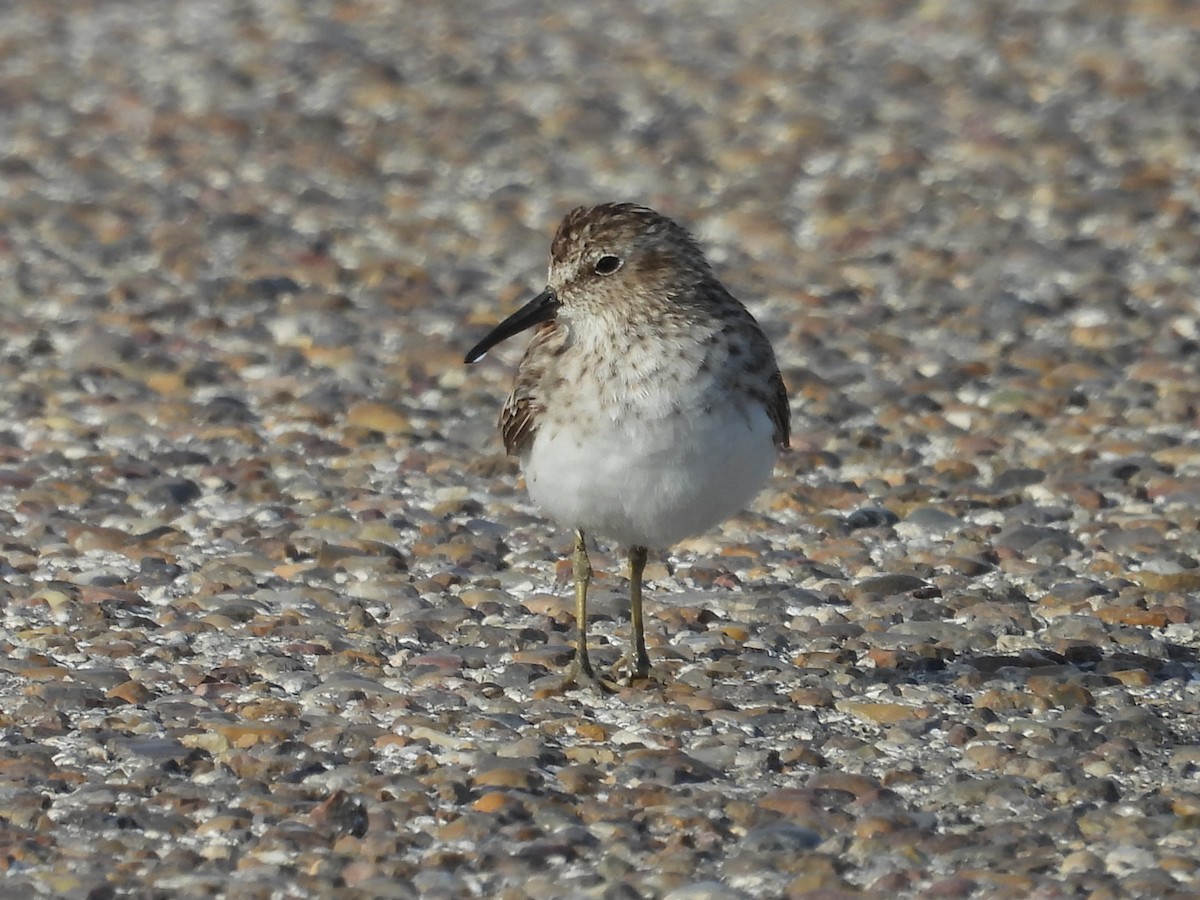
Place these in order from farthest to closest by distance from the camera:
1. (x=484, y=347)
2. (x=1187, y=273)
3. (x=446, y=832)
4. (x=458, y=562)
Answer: (x=1187, y=273) → (x=458, y=562) → (x=484, y=347) → (x=446, y=832)

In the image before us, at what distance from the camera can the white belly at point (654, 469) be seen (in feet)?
22.6

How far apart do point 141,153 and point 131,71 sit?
4.99ft

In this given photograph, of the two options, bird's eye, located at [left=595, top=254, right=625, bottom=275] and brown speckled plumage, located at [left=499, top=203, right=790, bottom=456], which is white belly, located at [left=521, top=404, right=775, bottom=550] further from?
bird's eye, located at [left=595, top=254, right=625, bottom=275]

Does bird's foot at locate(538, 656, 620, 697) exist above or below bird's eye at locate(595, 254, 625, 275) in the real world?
below

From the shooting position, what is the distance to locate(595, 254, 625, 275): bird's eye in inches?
293

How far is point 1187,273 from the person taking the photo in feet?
38.4

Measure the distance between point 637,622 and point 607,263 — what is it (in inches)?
50.7

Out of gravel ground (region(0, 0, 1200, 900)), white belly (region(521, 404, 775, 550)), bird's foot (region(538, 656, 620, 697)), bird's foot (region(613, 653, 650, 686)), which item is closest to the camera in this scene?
gravel ground (region(0, 0, 1200, 900))

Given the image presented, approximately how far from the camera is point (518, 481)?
9.45 m

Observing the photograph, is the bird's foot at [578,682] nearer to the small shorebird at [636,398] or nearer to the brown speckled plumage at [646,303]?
the small shorebird at [636,398]

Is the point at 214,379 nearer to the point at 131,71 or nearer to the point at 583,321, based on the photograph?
the point at 583,321

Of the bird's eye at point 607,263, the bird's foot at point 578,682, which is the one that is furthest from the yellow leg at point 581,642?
the bird's eye at point 607,263

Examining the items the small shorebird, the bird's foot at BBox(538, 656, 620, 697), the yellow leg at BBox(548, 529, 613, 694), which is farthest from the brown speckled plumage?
the bird's foot at BBox(538, 656, 620, 697)

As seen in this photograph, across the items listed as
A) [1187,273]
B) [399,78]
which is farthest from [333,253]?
[1187,273]
